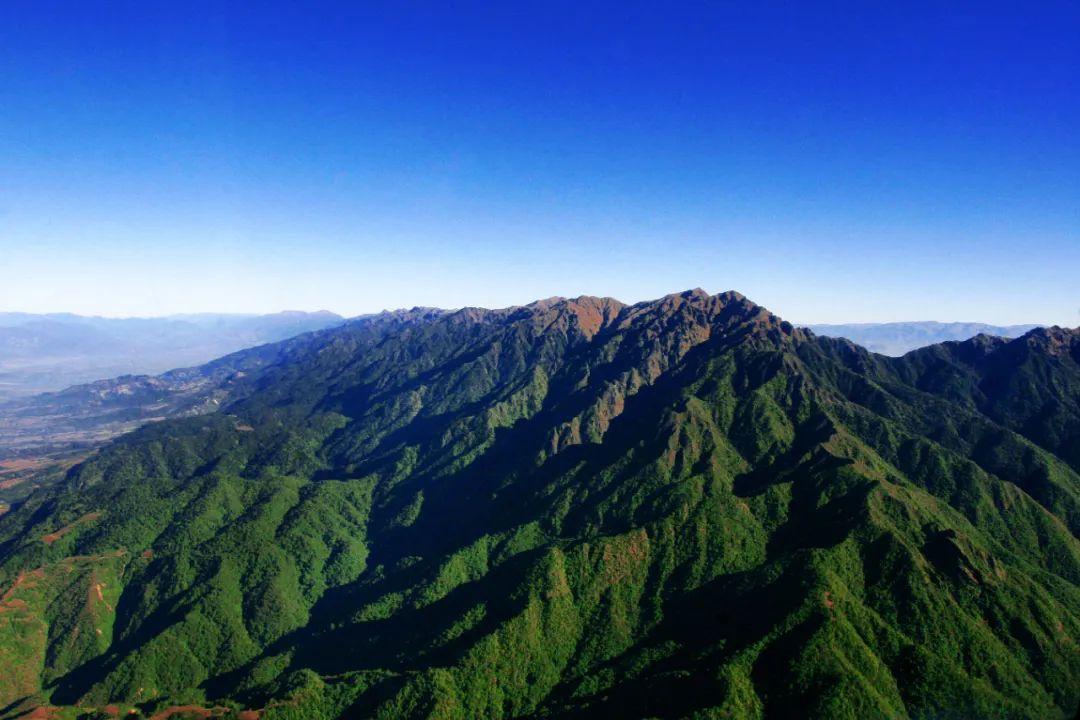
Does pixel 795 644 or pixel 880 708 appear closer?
pixel 880 708

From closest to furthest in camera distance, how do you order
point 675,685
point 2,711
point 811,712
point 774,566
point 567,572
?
point 811,712
point 675,685
point 774,566
point 2,711
point 567,572

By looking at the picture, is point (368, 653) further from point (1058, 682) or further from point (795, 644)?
point (1058, 682)

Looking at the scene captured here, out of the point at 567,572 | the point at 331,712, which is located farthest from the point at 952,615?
the point at 331,712

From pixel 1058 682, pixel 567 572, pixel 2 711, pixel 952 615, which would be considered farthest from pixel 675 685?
pixel 2 711

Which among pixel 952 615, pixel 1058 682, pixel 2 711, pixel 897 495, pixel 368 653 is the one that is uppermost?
pixel 897 495

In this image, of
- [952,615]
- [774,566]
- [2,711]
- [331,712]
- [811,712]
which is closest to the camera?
[811,712]

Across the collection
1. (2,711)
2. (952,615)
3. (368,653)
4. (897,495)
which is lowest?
(2,711)

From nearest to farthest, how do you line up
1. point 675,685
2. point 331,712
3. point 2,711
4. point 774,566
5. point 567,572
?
point 675,685 < point 331,712 < point 774,566 < point 2,711 < point 567,572

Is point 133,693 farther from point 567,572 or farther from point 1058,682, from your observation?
point 1058,682

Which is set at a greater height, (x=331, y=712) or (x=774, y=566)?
(x=774, y=566)
